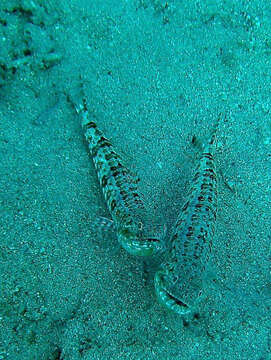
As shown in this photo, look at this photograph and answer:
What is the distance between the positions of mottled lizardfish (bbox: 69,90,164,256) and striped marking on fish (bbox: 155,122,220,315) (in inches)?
11.1

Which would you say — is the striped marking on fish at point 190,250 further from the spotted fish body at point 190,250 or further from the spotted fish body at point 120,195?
the spotted fish body at point 120,195

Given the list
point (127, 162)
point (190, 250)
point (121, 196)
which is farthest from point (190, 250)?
point (127, 162)

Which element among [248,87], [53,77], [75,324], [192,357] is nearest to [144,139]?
[53,77]

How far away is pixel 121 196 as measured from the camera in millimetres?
3613

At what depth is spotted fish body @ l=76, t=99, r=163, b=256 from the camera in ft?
10.6

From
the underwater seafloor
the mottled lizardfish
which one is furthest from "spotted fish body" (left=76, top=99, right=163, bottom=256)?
the underwater seafloor

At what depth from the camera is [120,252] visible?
143 inches

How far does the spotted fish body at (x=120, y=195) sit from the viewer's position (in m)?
3.25

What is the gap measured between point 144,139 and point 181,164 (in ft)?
2.58

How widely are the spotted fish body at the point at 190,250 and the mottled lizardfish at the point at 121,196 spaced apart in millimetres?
280

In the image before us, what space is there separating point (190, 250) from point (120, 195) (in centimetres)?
123

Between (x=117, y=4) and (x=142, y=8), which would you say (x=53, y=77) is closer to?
(x=117, y=4)

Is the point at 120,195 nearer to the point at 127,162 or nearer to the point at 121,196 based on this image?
the point at 121,196

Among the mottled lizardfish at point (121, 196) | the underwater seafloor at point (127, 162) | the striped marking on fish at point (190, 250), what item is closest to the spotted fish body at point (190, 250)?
the striped marking on fish at point (190, 250)
